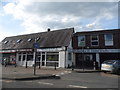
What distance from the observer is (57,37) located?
26453 millimetres

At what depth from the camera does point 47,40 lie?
88.0ft

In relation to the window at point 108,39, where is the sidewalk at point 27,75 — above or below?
below

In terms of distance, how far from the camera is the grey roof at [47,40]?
967 inches

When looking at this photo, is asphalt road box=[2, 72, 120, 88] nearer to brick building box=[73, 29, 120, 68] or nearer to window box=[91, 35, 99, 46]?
brick building box=[73, 29, 120, 68]

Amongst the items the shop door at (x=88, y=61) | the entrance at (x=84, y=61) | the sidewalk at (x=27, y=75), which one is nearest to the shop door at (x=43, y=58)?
the entrance at (x=84, y=61)

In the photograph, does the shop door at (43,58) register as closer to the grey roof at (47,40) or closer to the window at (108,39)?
the grey roof at (47,40)

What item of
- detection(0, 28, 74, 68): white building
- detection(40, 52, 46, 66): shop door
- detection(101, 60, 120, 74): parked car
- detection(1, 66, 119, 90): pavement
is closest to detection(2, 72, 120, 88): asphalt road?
detection(1, 66, 119, 90): pavement

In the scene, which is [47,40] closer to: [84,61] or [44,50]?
[44,50]

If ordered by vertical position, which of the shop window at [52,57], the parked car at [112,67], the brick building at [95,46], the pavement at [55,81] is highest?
the brick building at [95,46]

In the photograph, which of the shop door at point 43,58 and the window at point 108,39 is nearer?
the window at point 108,39

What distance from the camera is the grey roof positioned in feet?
80.6

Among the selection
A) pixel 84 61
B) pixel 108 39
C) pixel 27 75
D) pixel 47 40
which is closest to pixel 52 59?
pixel 47 40

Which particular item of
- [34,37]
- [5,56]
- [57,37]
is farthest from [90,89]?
[5,56]

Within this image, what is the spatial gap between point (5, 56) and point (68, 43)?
50.7 feet
